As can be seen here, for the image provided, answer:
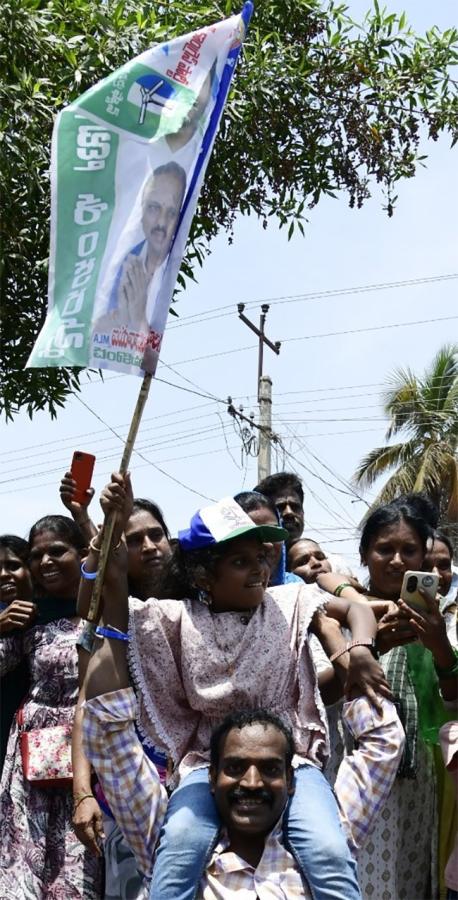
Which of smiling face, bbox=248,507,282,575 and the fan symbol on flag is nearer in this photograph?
the fan symbol on flag

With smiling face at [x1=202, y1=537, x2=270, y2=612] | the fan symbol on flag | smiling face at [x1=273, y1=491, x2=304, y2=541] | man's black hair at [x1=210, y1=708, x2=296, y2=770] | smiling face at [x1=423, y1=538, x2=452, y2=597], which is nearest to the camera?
man's black hair at [x1=210, y1=708, x2=296, y2=770]

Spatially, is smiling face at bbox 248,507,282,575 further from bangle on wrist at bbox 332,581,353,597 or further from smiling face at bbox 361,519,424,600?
smiling face at bbox 361,519,424,600

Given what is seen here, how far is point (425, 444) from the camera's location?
97.0 ft

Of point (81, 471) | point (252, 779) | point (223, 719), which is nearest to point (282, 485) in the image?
point (81, 471)

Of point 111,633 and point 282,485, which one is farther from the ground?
point 282,485

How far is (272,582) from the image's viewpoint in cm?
498

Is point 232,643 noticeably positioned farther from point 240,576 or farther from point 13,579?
point 13,579

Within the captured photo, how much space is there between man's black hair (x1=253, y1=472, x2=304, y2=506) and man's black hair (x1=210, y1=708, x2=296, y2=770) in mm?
2673

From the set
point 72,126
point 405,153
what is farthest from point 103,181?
point 405,153

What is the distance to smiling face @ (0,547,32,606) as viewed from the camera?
5.29 metres

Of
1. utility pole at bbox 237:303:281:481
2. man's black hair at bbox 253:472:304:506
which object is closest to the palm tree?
utility pole at bbox 237:303:281:481

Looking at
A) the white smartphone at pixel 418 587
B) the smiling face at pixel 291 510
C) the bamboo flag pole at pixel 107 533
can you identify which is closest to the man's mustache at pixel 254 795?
the bamboo flag pole at pixel 107 533

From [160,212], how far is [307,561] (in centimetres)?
218

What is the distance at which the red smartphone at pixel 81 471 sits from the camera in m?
4.47
